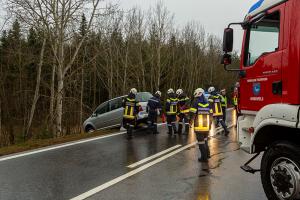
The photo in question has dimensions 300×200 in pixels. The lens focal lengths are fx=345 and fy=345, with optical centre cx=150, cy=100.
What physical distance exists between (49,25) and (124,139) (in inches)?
332

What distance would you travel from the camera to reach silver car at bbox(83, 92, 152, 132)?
1442 centimetres

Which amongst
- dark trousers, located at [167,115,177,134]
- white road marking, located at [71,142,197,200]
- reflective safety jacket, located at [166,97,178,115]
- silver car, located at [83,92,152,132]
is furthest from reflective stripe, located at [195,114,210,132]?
silver car, located at [83,92,152,132]

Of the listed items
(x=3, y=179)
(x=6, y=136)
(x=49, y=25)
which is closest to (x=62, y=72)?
(x=49, y=25)

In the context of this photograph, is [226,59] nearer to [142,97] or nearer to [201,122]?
[201,122]

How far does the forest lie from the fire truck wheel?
478cm

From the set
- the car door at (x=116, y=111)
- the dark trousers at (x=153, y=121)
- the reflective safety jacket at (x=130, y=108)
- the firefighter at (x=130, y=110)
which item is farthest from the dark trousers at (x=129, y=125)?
the car door at (x=116, y=111)

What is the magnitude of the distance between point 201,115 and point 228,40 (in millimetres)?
3159

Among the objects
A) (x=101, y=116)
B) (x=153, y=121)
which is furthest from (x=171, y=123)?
(x=101, y=116)

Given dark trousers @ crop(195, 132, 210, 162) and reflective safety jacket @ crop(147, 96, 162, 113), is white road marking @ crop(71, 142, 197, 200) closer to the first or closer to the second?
dark trousers @ crop(195, 132, 210, 162)

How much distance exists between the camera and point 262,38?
532 cm

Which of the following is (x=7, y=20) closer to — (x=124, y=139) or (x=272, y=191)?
(x=124, y=139)

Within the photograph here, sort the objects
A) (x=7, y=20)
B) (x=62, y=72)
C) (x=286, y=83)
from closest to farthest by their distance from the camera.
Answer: (x=286, y=83) → (x=7, y=20) → (x=62, y=72)

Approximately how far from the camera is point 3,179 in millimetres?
6500

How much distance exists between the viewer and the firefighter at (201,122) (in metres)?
8.30
